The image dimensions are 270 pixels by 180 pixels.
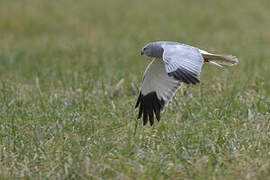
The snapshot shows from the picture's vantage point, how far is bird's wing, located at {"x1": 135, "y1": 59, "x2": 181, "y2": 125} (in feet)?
16.1

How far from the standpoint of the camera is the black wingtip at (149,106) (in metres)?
4.84

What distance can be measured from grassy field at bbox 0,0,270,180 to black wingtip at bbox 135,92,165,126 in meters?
0.11

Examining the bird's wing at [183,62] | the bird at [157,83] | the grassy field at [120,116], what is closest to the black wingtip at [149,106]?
the bird at [157,83]

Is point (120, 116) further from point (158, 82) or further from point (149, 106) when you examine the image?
point (158, 82)

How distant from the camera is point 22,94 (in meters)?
5.83

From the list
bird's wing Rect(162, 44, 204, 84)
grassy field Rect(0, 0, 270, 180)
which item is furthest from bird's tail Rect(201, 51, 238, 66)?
bird's wing Rect(162, 44, 204, 84)

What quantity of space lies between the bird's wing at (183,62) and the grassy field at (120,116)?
1.74 ft

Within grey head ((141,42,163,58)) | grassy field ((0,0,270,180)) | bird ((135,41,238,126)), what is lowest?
grassy field ((0,0,270,180))

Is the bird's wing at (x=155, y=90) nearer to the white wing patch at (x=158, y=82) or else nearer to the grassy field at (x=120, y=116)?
the white wing patch at (x=158, y=82)

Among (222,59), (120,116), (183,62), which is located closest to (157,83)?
(120,116)

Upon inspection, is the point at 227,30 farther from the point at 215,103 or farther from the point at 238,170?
the point at 238,170

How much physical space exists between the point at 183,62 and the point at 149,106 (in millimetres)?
987

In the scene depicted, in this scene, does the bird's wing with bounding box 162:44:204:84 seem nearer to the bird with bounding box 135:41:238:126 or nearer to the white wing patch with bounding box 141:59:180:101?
the bird with bounding box 135:41:238:126

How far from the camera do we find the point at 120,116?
5008 millimetres
